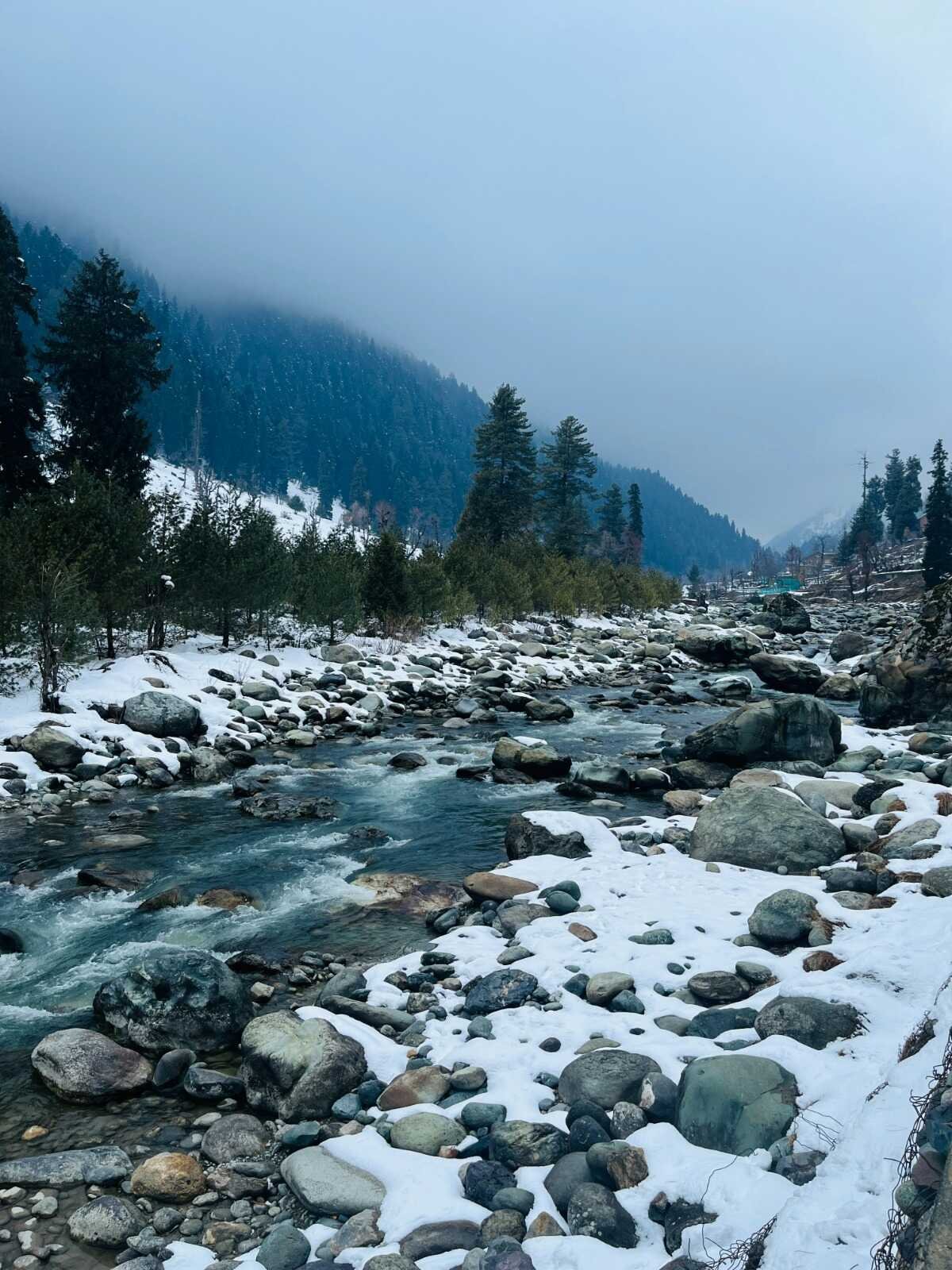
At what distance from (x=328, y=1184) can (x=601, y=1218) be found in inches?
53.2

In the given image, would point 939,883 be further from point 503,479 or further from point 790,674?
point 503,479

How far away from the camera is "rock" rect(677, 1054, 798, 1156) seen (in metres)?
3.22

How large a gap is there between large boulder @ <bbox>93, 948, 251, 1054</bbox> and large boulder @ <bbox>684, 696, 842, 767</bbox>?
9.37 meters

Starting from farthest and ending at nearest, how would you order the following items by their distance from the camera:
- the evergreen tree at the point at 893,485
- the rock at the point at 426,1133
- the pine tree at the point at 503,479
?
the evergreen tree at the point at 893,485
the pine tree at the point at 503,479
the rock at the point at 426,1133

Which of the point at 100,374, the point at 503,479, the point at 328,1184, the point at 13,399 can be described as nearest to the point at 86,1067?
the point at 328,1184

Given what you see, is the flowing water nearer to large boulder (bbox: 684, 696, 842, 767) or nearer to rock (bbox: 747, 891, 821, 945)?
large boulder (bbox: 684, 696, 842, 767)

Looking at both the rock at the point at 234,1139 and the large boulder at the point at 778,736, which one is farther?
the large boulder at the point at 778,736

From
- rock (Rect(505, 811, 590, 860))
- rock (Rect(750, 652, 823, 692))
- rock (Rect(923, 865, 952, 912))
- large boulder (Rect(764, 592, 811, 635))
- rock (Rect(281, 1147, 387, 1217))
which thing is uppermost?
large boulder (Rect(764, 592, 811, 635))

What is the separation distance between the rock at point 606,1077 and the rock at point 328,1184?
1140 millimetres

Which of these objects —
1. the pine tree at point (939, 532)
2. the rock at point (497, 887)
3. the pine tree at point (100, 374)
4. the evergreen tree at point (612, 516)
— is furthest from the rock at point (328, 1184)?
the evergreen tree at point (612, 516)

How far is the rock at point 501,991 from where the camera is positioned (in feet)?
16.1

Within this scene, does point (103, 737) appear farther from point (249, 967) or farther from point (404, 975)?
point (404, 975)

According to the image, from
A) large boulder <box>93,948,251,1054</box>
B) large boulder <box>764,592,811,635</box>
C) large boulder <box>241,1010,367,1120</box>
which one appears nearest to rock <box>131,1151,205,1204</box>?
large boulder <box>241,1010,367,1120</box>

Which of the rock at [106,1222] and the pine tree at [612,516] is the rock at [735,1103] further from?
the pine tree at [612,516]
